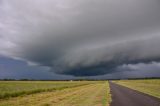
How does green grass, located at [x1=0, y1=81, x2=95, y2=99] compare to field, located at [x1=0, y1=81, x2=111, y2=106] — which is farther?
green grass, located at [x1=0, y1=81, x2=95, y2=99]

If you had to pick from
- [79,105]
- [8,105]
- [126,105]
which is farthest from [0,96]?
[126,105]

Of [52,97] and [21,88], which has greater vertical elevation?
[21,88]

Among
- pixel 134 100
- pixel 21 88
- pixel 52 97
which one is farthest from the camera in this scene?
pixel 21 88

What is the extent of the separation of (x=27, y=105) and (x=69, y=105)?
437cm

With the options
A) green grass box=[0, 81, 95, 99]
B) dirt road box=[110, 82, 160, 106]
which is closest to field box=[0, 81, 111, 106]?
green grass box=[0, 81, 95, 99]

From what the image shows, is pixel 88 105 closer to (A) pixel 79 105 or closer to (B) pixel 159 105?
(A) pixel 79 105

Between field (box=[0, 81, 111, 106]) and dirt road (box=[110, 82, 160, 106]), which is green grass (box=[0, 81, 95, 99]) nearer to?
field (box=[0, 81, 111, 106])

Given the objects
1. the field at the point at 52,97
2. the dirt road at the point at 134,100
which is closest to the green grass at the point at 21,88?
the field at the point at 52,97

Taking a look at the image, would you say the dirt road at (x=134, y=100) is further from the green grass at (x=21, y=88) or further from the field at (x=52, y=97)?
the green grass at (x=21, y=88)

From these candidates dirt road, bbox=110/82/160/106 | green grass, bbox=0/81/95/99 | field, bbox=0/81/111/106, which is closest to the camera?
dirt road, bbox=110/82/160/106

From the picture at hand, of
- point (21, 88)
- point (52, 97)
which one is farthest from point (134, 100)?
point (21, 88)

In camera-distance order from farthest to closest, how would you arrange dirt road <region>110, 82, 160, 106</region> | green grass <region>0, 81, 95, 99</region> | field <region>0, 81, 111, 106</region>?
1. green grass <region>0, 81, 95, 99</region>
2. field <region>0, 81, 111, 106</region>
3. dirt road <region>110, 82, 160, 106</region>

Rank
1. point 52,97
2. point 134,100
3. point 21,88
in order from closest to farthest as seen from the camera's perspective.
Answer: point 134,100
point 52,97
point 21,88

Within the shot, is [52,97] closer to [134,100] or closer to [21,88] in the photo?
[134,100]
